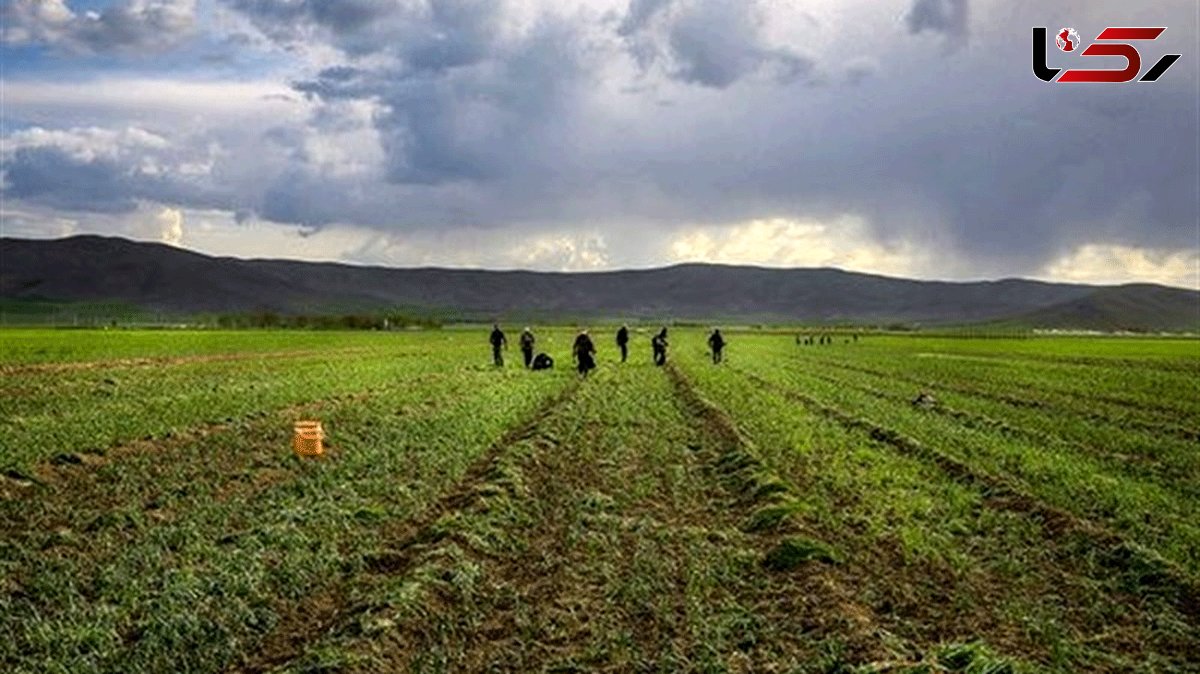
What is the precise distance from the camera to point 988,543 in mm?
16078

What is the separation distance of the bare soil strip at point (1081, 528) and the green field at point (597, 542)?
6 centimetres

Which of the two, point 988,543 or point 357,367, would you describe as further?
point 357,367

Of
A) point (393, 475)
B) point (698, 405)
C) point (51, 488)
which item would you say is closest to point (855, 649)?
point (393, 475)

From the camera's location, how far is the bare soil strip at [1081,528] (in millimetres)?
13367

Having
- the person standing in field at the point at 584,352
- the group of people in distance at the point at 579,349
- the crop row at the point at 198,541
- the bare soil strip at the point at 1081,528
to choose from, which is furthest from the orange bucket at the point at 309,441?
the person standing in field at the point at 584,352

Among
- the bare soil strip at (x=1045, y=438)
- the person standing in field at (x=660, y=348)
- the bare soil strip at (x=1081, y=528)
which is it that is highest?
the person standing in field at (x=660, y=348)

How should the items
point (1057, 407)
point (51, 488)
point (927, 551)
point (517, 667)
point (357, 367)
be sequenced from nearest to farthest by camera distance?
point (517, 667) < point (927, 551) < point (51, 488) < point (1057, 407) < point (357, 367)

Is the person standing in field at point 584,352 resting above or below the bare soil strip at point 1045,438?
above

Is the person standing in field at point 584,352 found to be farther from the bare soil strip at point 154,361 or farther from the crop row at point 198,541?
the bare soil strip at point 154,361

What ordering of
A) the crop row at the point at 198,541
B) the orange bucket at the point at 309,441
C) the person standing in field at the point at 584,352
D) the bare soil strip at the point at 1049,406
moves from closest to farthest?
the crop row at the point at 198,541 → the orange bucket at the point at 309,441 → the bare soil strip at the point at 1049,406 → the person standing in field at the point at 584,352

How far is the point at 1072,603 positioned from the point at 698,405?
2454 centimetres

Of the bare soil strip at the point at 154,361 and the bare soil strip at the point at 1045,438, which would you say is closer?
the bare soil strip at the point at 1045,438

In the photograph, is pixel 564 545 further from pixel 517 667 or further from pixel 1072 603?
pixel 1072 603

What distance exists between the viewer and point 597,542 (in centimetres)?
1586
